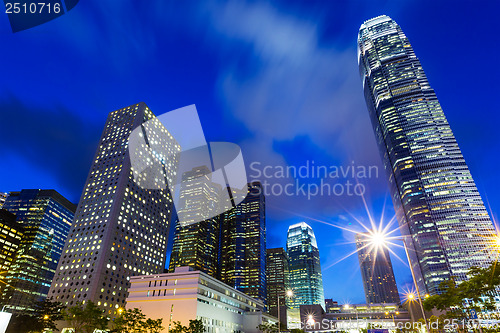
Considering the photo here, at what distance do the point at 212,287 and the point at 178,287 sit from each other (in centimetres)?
1234

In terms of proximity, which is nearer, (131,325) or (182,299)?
(131,325)

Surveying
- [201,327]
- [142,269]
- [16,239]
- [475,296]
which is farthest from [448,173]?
[16,239]

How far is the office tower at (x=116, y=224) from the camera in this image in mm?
101806

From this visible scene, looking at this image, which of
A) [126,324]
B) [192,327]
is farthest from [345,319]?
[126,324]

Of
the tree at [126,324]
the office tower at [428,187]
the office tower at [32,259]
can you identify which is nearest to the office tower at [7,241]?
the office tower at [32,259]

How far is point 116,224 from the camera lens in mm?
111688

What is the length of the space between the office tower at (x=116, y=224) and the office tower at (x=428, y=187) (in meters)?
141

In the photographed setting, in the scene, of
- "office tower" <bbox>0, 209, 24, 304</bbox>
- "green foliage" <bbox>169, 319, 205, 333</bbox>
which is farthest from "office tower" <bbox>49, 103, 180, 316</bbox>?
"office tower" <bbox>0, 209, 24, 304</bbox>

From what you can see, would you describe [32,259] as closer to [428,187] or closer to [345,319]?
[345,319]

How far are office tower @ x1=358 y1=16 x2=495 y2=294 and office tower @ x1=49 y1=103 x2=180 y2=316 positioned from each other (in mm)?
140908

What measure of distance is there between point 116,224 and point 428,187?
166 meters

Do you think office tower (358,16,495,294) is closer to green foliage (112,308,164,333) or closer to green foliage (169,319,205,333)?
green foliage (169,319,205,333)

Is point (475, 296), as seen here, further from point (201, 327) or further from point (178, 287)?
point (178, 287)

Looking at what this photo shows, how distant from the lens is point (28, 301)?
164875 millimetres
